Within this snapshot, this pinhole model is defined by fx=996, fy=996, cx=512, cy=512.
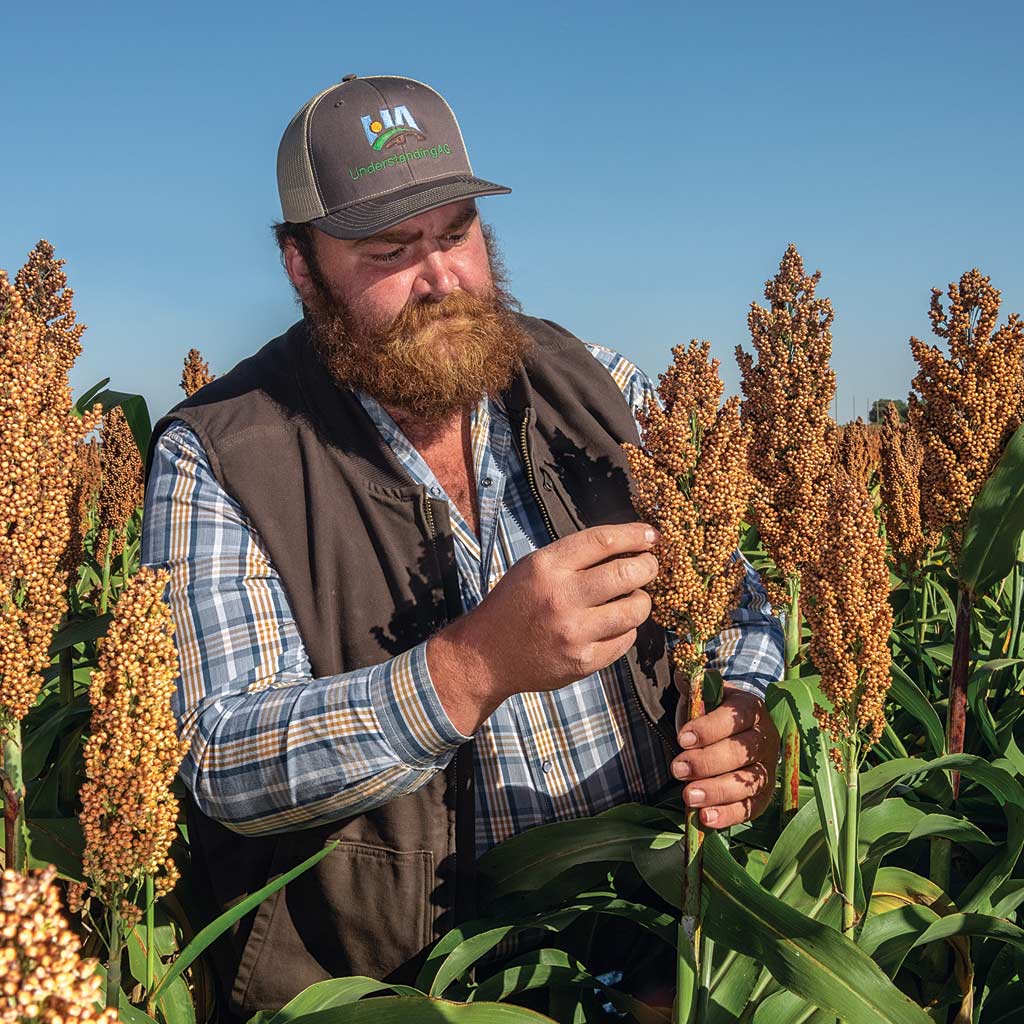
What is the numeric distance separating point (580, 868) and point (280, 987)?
888 millimetres

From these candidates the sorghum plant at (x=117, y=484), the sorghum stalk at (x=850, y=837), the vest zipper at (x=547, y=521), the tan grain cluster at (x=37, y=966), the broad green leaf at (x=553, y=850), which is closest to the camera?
the tan grain cluster at (x=37, y=966)

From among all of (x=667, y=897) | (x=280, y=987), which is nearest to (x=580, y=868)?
(x=667, y=897)

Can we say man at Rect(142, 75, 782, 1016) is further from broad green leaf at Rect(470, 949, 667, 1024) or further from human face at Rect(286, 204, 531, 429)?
broad green leaf at Rect(470, 949, 667, 1024)

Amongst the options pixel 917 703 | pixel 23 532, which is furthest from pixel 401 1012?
pixel 917 703

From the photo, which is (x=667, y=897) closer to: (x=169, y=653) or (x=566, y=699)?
(x=566, y=699)

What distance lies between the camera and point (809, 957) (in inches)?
69.4

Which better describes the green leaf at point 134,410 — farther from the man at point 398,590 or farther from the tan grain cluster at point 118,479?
the man at point 398,590

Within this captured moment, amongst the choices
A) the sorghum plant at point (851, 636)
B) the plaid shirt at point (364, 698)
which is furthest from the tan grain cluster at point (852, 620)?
the plaid shirt at point (364, 698)

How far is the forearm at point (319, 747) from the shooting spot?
2.27 meters

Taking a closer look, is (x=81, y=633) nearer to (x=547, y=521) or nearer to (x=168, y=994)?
(x=168, y=994)

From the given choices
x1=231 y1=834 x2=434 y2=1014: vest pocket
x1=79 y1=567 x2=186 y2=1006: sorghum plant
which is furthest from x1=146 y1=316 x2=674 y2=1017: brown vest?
x1=79 y1=567 x2=186 y2=1006: sorghum plant

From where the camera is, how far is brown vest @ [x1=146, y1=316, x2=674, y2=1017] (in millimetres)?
2689

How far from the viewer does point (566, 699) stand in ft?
10.1

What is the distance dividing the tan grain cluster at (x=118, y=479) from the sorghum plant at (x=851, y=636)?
125 inches
